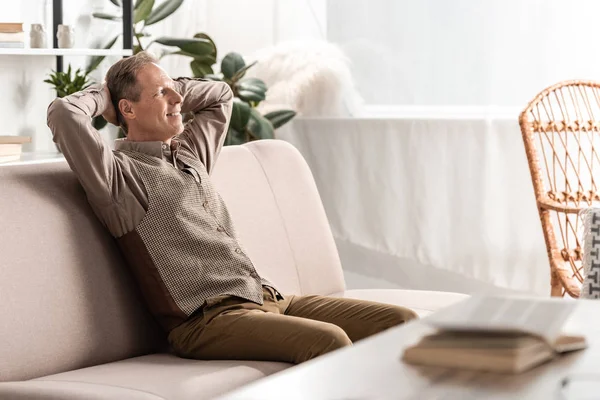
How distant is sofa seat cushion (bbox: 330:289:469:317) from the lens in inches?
106

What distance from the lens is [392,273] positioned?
14.5 ft

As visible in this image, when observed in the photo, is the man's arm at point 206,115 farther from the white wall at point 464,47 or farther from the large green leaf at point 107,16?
the white wall at point 464,47

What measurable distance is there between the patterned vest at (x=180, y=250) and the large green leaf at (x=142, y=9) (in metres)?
1.97

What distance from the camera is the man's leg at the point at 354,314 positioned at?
238 centimetres

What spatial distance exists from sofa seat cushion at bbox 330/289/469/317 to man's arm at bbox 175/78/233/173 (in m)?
0.59

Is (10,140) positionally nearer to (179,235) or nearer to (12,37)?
(12,37)

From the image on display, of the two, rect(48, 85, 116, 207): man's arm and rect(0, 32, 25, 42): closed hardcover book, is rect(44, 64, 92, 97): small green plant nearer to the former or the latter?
rect(0, 32, 25, 42): closed hardcover book

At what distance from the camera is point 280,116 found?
4230 mm

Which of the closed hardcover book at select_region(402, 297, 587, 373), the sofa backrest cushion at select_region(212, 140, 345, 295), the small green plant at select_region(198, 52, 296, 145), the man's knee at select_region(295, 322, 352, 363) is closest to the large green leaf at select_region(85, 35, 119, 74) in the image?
the small green plant at select_region(198, 52, 296, 145)

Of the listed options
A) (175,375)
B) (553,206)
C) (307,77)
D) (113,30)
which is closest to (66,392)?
(175,375)

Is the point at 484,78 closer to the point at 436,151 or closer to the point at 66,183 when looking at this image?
the point at 436,151

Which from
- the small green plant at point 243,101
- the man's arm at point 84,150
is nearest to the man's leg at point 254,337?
the man's arm at point 84,150

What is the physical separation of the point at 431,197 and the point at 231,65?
1.02 meters

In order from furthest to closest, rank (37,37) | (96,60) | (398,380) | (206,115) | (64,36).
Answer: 1. (96,60)
2. (64,36)
3. (37,37)
4. (206,115)
5. (398,380)
